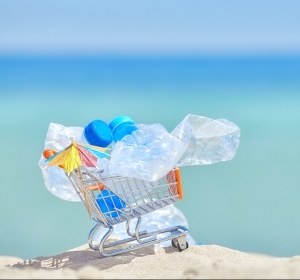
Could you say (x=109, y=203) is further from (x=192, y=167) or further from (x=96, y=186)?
(x=192, y=167)

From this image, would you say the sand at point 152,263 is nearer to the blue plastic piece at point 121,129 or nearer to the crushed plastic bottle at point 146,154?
the crushed plastic bottle at point 146,154

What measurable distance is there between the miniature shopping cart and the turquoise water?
57.5 inches

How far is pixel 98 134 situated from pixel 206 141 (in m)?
0.71

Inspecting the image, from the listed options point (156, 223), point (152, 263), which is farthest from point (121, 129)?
point (156, 223)

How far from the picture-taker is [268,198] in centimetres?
567

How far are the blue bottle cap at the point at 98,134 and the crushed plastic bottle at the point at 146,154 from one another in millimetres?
78

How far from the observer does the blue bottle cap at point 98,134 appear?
3164 millimetres

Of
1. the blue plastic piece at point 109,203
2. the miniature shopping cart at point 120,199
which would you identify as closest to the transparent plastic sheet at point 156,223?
the miniature shopping cart at point 120,199

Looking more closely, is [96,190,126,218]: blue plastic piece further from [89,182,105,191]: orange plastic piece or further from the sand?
the sand

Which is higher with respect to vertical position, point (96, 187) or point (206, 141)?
point (206, 141)

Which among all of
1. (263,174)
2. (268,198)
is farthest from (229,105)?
(268,198)

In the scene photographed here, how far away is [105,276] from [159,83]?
1768cm

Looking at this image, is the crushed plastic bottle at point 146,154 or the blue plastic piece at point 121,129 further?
the blue plastic piece at point 121,129

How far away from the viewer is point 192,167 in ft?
22.2
